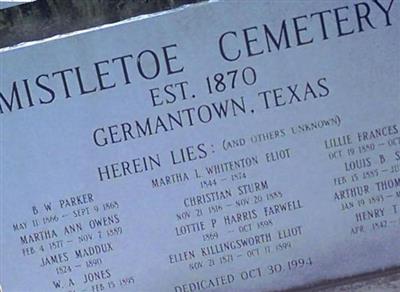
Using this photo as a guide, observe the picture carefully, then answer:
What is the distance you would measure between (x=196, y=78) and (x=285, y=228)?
32.8 inches

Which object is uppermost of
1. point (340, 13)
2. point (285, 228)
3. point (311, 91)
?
point (340, 13)

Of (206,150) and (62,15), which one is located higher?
(62,15)

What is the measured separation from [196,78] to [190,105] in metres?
0.13

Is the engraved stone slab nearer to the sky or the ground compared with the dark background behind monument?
nearer to the ground

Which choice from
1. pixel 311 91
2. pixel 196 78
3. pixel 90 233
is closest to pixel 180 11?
pixel 196 78

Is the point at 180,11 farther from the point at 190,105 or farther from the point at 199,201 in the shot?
the point at 199,201

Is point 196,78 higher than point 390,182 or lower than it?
higher

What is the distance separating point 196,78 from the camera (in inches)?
151

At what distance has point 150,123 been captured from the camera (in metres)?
3.88

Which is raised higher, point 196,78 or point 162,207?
point 196,78

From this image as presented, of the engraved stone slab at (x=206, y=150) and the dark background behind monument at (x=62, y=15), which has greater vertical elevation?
the dark background behind monument at (x=62, y=15)

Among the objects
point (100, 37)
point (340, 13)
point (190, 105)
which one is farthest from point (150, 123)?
point (340, 13)

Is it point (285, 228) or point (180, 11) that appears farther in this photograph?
point (285, 228)

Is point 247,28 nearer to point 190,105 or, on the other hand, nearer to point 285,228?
point 190,105
